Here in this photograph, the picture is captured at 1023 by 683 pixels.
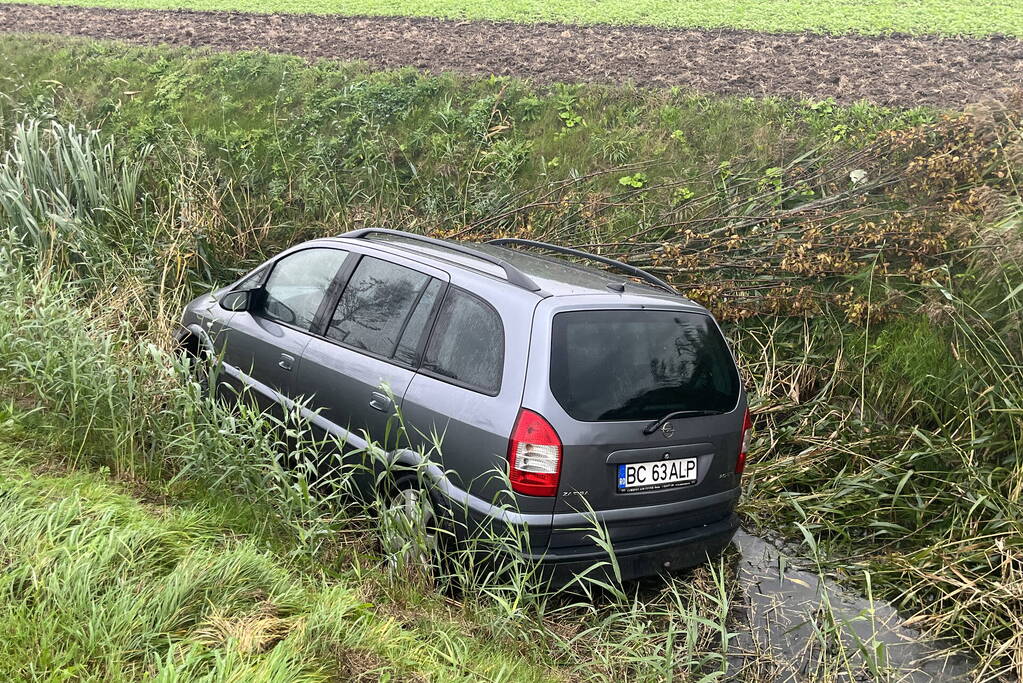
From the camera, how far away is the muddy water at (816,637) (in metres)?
4.09

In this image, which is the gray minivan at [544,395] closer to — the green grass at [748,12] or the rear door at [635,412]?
the rear door at [635,412]

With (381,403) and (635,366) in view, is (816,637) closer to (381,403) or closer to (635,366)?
(635,366)

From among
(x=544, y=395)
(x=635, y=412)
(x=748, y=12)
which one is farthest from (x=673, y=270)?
(x=748, y=12)

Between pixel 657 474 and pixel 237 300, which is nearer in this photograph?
pixel 657 474

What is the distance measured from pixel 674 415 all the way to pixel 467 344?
3.46 feet

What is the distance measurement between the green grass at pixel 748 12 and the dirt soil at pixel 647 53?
1.75ft

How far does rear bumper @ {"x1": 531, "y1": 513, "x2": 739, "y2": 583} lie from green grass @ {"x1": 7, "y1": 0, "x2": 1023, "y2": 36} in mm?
11576

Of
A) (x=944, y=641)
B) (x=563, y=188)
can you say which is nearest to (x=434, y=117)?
(x=563, y=188)

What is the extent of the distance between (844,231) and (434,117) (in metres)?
6.14

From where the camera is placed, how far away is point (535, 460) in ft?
13.3

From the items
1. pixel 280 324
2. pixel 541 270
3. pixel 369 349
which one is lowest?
pixel 280 324

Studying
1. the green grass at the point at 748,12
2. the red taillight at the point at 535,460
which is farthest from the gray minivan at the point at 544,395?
the green grass at the point at 748,12

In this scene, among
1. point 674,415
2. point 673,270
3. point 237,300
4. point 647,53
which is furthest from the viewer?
point 647,53

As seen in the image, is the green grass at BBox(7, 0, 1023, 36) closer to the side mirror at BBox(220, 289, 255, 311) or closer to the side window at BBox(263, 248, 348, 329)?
the side window at BBox(263, 248, 348, 329)
